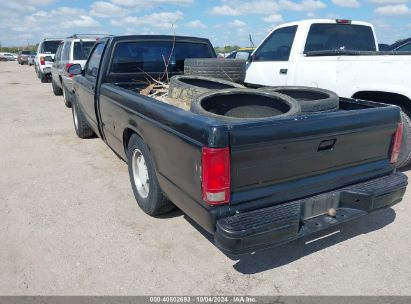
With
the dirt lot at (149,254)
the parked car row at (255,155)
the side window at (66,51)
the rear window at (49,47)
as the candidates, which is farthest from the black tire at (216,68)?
the rear window at (49,47)

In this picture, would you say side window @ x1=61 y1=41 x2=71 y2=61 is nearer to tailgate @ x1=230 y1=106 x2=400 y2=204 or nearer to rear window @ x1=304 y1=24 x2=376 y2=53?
rear window @ x1=304 y1=24 x2=376 y2=53

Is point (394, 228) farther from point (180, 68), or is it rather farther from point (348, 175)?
point (180, 68)

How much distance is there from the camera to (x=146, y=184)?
378cm

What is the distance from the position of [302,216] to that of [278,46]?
395 centimetres

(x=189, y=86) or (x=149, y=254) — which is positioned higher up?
(x=189, y=86)

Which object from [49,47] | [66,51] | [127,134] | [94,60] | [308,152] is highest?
[49,47]

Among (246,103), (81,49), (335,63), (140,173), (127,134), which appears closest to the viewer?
(246,103)

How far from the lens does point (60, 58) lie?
37.2 ft

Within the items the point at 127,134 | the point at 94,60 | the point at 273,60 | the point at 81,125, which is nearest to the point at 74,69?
the point at 94,60

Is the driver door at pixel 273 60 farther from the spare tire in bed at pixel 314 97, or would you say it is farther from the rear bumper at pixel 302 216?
the rear bumper at pixel 302 216

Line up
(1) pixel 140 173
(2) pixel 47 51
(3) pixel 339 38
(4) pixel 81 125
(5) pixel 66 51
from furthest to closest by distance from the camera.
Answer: (2) pixel 47 51 < (5) pixel 66 51 < (4) pixel 81 125 < (3) pixel 339 38 < (1) pixel 140 173

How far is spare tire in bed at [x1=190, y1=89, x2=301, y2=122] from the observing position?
10.6 feet

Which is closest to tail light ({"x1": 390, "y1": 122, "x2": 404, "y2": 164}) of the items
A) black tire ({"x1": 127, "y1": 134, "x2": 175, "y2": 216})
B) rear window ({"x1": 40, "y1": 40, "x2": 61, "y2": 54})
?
black tire ({"x1": 127, "y1": 134, "x2": 175, "y2": 216})

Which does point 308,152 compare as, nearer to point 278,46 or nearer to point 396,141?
point 396,141
